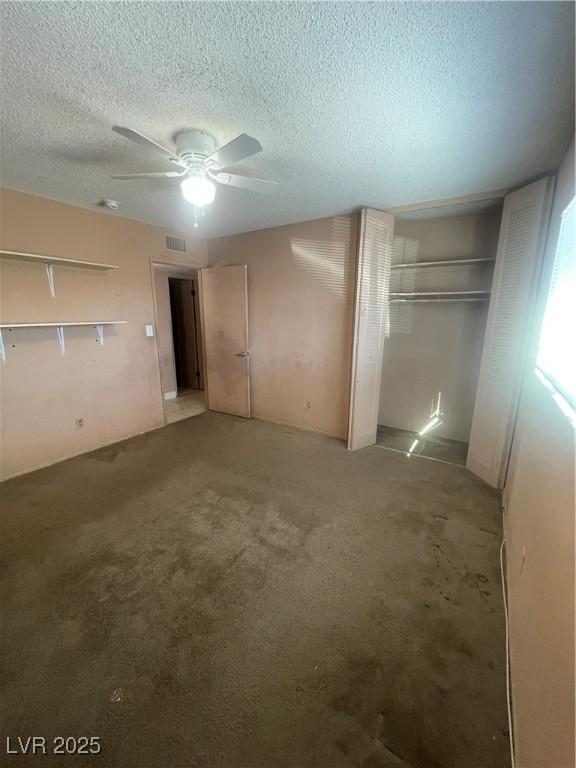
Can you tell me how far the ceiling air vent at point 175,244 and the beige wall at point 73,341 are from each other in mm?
85

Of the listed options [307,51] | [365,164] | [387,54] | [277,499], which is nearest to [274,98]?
[307,51]

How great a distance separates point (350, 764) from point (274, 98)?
9.12ft

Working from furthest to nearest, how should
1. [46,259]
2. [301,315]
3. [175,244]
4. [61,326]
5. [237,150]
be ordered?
[175,244] → [301,315] → [61,326] → [46,259] → [237,150]

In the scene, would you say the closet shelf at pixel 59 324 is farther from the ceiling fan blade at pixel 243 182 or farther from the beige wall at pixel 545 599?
the beige wall at pixel 545 599

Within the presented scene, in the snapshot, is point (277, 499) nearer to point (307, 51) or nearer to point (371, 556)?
point (371, 556)

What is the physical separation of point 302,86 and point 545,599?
2.29 m

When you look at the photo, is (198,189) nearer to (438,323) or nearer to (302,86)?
(302,86)

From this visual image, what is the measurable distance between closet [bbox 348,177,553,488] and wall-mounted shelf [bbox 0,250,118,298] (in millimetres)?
2632

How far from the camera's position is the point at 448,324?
11.4ft

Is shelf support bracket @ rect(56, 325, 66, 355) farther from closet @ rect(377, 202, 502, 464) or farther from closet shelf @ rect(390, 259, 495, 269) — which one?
closet shelf @ rect(390, 259, 495, 269)

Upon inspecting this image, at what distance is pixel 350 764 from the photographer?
3.37 feet

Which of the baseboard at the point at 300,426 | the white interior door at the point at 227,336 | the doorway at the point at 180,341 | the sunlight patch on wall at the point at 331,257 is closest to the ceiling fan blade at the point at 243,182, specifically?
the sunlight patch on wall at the point at 331,257

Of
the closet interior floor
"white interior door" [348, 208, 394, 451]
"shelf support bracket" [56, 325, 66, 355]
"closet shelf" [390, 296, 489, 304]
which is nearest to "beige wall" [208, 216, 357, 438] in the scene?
"white interior door" [348, 208, 394, 451]

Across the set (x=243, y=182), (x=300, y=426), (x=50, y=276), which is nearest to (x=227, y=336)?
(x=300, y=426)
